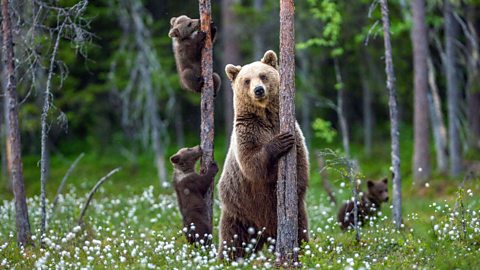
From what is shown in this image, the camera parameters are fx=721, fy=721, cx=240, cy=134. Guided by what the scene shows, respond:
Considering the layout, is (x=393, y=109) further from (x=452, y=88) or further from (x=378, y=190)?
(x=452, y=88)

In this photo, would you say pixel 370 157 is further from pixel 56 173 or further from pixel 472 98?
pixel 56 173

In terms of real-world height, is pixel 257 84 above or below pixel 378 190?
below

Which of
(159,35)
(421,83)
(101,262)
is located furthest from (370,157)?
(101,262)

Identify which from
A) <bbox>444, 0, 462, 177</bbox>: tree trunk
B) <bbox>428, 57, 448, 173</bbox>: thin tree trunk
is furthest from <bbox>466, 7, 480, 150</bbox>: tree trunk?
<bbox>428, 57, 448, 173</bbox>: thin tree trunk

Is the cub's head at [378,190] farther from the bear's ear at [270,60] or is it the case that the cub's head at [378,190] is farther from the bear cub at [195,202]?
the bear's ear at [270,60]

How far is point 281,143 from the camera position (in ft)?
27.9

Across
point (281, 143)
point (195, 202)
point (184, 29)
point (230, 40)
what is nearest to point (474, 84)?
point (230, 40)

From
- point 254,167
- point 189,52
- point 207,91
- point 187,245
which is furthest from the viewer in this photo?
point 189,52

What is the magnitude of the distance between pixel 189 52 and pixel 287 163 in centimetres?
340

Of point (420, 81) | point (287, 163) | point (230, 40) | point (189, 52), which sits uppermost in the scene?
point (230, 40)

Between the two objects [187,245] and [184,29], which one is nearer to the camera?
[187,245]

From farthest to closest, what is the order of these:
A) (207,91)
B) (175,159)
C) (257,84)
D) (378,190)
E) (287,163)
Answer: (378,190) < (175,159) < (207,91) < (257,84) < (287,163)

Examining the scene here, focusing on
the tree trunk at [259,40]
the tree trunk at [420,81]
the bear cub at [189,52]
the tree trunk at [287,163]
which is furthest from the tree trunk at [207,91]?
the tree trunk at [259,40]

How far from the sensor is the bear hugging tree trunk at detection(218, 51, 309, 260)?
892cm
